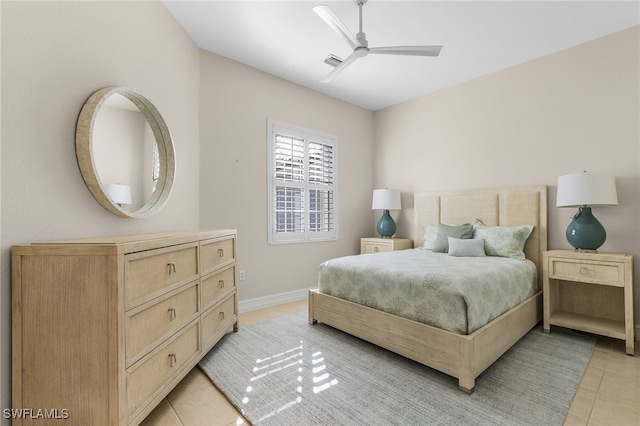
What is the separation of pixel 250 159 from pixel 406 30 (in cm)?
205

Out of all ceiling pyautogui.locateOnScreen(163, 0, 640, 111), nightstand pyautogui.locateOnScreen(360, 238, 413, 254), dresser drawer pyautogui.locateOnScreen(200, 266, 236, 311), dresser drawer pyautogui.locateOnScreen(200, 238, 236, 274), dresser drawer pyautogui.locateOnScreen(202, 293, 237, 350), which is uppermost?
ceiling pyautogui.locateOnScreen(163, 0, 640, 111)

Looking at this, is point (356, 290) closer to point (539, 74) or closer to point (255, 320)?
point (255, 320)

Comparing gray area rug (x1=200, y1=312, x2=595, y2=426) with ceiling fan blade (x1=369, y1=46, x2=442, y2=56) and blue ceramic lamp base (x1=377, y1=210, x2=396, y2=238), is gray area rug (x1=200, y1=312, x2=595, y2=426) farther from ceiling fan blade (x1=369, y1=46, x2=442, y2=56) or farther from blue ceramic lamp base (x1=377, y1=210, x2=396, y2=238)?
ceiling fan blade (x1=369, y1=46, x2=442, y2=56)

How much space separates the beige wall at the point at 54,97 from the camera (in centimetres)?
122

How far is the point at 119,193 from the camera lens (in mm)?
1806

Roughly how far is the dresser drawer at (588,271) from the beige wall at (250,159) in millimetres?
2553

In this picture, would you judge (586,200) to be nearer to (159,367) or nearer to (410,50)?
(410,50)

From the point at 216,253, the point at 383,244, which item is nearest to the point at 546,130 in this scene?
the point at 383,244

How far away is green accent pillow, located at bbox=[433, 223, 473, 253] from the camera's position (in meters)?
3.25

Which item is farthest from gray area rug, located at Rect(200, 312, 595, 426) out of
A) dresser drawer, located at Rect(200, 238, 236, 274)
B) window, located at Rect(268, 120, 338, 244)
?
window, located at Rect(268, 120, 338, 244)

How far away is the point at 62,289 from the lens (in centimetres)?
120

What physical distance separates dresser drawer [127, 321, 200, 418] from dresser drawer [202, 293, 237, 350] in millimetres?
113

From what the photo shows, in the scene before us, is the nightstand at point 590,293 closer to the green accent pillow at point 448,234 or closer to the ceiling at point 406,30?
the green accent pillow at point 448,234

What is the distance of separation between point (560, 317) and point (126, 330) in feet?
11.1
